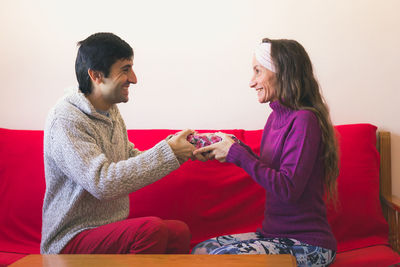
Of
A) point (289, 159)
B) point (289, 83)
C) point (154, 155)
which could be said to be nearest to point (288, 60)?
point (289, 83)

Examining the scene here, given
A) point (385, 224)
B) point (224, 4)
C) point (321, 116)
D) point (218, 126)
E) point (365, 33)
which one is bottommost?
point (385, 224)

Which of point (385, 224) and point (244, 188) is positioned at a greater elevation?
point (244, 188)

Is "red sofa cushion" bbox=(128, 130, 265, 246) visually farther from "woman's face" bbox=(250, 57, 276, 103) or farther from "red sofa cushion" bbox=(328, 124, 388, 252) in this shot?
"woman's face" bbox=(250, 57, 276, 103)

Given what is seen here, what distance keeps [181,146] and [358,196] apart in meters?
0.99

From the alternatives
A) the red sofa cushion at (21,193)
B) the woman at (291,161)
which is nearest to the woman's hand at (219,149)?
the woman at (291,161)

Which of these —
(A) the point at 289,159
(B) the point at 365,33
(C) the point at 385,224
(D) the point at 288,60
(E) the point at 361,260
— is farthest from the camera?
(B) the point at 365,33

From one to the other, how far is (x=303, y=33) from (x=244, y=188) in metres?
0.91

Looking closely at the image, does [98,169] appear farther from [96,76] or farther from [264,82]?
[264,82]

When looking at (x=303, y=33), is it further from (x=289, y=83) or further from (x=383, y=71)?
(x=289, y=83)

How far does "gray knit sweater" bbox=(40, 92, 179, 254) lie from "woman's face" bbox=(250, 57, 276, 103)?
43 centimetres

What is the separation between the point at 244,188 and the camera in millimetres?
2182

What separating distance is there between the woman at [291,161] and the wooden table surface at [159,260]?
0.17 m

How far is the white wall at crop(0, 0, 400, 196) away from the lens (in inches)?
93.3

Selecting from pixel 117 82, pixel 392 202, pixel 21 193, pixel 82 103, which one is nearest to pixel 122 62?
pixel 117 82
